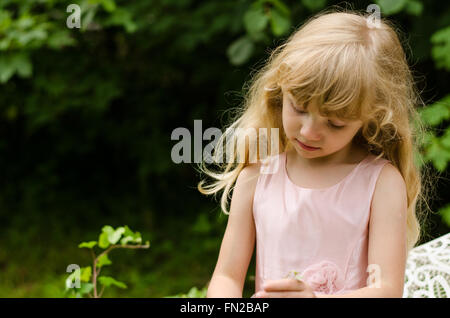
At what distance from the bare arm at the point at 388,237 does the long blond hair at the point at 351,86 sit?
106 mm

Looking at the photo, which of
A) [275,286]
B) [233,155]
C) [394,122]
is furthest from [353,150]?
[275,286]

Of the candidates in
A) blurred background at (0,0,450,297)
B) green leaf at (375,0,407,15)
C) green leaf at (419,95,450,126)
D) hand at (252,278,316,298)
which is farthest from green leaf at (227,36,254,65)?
hand at (252,278,316,298)

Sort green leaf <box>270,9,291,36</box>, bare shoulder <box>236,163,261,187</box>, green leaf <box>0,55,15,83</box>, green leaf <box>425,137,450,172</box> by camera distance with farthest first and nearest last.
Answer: green leaf <box>0,55,15,83</box>
green leaf <box>270,9,291,36</box>
green leaf <box>425,137,450,172</box>
bare shoulder <box>236,163,261,187</box>

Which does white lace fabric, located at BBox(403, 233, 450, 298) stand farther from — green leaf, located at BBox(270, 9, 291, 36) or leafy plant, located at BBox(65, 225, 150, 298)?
green leaf, located at BBox(270, 9, 291, 36)

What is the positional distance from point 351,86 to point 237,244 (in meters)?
0.48

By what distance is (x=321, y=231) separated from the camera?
4.63 ft

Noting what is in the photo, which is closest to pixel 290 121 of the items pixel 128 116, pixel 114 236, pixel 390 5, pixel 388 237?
pixel 388 237

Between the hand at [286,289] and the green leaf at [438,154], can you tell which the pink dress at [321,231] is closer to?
the hand at [286,289]

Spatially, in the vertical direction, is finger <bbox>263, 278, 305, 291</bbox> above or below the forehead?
below

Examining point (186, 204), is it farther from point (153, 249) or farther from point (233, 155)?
point (233, 155)

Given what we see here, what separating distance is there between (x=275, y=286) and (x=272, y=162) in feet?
1.56

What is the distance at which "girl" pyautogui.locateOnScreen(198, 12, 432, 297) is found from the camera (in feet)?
4.29

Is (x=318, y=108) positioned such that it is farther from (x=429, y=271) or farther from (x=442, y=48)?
(x=442, y=48)

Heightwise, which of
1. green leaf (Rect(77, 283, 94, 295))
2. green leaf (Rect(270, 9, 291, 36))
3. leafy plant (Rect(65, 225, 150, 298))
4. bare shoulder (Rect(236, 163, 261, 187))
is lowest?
green leaf (Rect(77, 283, 94, 295))
